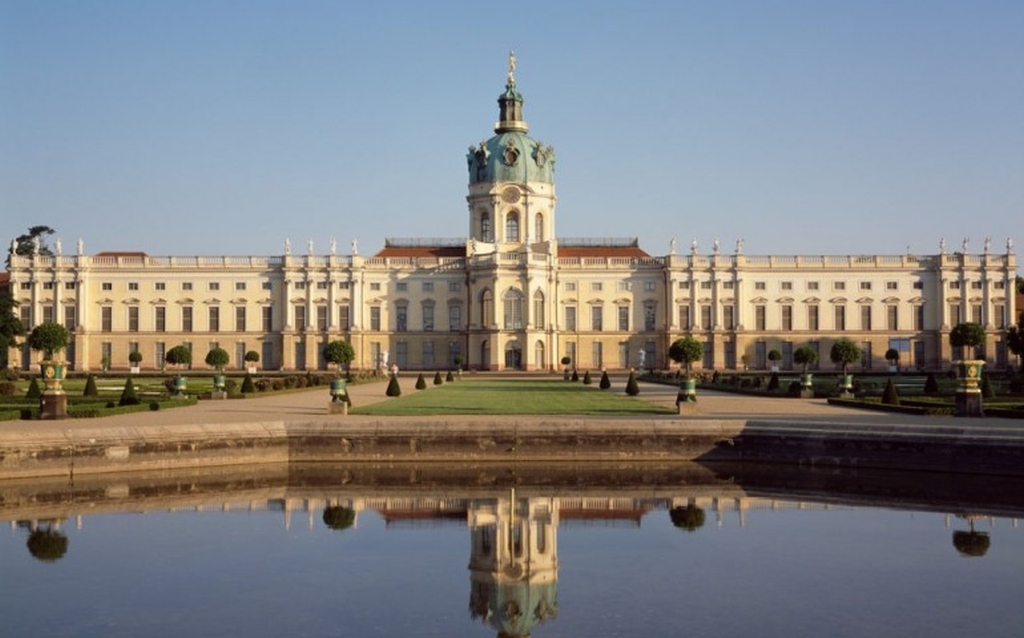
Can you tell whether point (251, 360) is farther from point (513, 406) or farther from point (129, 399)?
point (513, 406)

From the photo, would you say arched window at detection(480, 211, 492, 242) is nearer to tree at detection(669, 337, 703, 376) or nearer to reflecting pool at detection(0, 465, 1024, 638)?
tree at detection(669, 337, 703, 376)

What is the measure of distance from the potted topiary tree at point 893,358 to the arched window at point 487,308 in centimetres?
2625

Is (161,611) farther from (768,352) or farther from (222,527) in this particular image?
(768,352)

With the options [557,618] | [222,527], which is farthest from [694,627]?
[222,527]

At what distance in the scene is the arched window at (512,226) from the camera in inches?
3460

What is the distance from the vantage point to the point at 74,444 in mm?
21094

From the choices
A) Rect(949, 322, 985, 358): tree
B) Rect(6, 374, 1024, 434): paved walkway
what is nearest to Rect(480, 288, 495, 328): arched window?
Rect(949, 322, 985, 358): tree

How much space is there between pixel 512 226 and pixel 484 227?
6.86 feet

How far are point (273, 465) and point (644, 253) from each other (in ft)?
225

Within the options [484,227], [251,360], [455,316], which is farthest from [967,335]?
[251,360]

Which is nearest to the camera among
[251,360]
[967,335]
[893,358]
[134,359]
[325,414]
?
[325,414]

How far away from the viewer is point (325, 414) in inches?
1150

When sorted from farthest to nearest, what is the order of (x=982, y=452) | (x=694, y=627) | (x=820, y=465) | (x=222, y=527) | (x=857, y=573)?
(x=820, y=465), (x=982, y=452), (x=222, y=527), (x=857, y=573), (x=694, y=627)

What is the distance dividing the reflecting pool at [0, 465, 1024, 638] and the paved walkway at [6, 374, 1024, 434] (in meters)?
3.12
